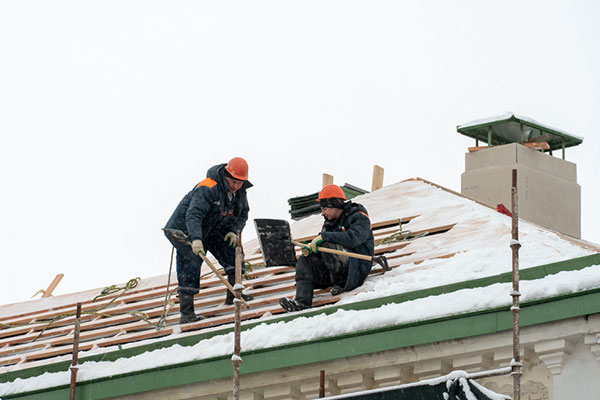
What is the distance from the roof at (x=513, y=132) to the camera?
62.7ft

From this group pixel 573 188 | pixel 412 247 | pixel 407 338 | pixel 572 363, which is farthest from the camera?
pixel 573 188

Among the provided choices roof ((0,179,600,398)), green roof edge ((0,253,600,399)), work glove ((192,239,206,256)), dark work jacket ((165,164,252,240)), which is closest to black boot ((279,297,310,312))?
roof ((0,179,600,398))

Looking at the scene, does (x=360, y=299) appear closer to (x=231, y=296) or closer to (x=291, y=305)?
(x=291, y=305)

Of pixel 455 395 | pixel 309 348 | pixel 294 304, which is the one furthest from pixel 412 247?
pixel 455 395

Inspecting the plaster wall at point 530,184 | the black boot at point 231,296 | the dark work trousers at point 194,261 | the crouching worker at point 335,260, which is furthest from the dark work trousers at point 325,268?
the plaster wall at point 530,184

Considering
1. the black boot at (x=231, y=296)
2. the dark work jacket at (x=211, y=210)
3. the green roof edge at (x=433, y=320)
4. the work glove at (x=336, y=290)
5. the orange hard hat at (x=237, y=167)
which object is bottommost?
the green roof edge at (x=433, y=320)

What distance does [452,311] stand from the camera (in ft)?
32.0

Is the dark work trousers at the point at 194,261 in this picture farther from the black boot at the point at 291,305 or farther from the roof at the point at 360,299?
the black boot at the point at 291,305

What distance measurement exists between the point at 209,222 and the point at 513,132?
25.9 feet

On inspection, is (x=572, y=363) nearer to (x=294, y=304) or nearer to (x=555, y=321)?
(x=555, y=321)

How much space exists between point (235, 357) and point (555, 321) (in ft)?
8.79

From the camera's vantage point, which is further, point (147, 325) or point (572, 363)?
point (147, 325)

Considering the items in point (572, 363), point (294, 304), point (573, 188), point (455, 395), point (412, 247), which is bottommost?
point (455, 395)

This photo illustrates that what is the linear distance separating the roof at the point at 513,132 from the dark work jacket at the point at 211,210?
7205 millimetres
